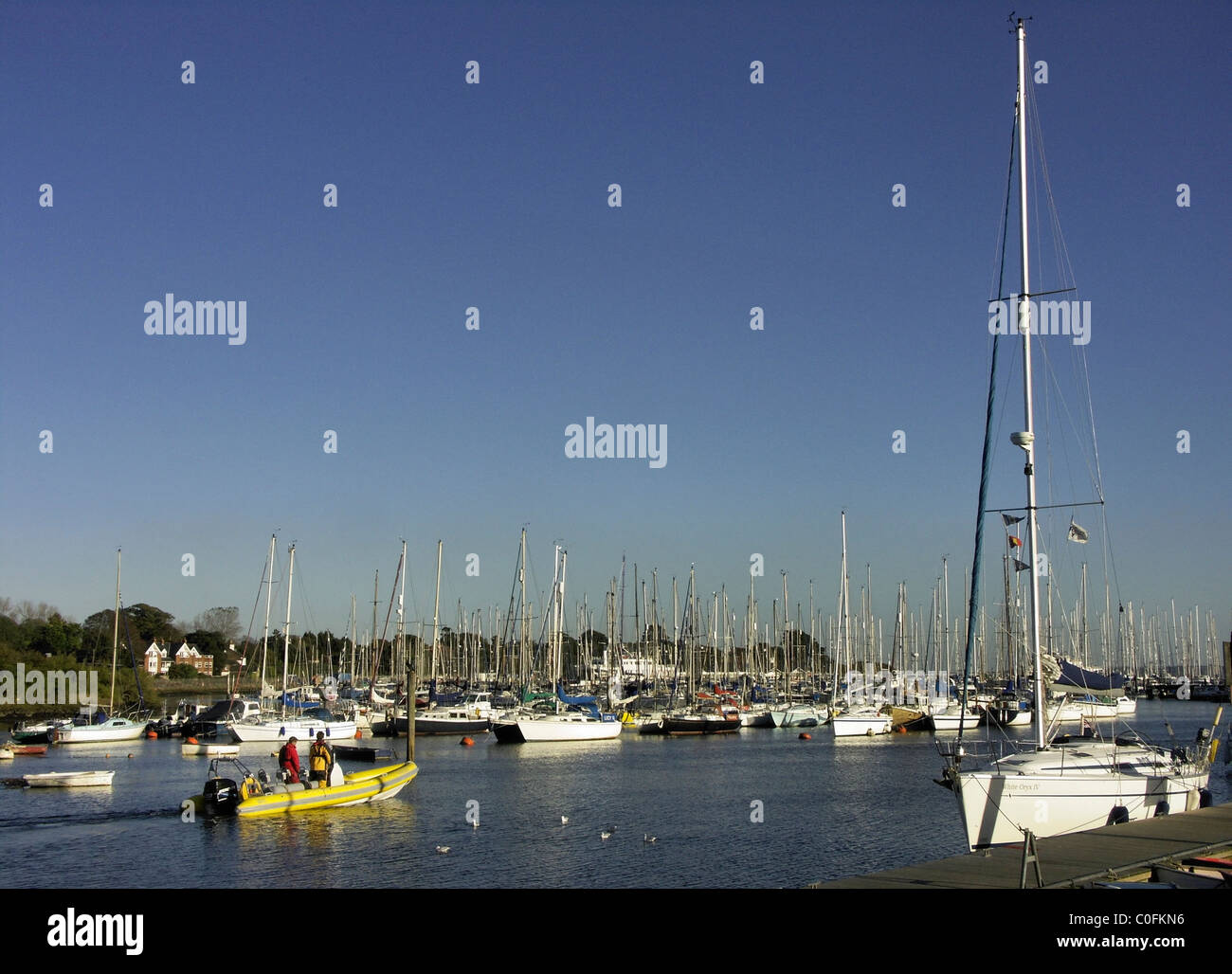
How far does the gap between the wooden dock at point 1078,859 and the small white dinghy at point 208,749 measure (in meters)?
52.8

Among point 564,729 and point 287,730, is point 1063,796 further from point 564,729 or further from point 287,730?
point 287,730

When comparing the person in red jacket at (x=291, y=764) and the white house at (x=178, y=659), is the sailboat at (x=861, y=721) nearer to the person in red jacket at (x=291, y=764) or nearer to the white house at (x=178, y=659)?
the person in red jacket at (x=291, y=764)

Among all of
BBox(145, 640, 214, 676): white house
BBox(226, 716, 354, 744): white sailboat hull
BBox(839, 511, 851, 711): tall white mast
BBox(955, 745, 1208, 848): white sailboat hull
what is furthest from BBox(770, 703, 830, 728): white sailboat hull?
BBox(145, 640, 214, 676): white house

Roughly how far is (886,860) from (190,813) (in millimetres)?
24136

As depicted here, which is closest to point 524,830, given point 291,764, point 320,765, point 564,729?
point 320,765

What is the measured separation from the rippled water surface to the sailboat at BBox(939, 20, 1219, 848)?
5.23 m

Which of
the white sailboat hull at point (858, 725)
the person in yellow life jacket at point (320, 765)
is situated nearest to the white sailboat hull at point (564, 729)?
the white sailboat hull at point (858, 725)

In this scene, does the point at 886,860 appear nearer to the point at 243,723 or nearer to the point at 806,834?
the point at 806,834

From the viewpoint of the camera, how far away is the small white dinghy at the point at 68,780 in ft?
164

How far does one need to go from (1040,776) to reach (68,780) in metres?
44.0

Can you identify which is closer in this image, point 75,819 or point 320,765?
point 75,819

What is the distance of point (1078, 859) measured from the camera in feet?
64.1

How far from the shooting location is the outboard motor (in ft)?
126
